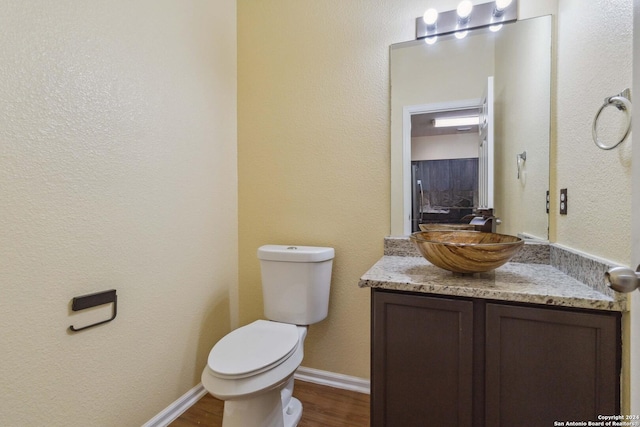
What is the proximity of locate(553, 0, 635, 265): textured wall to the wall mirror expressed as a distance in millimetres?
101

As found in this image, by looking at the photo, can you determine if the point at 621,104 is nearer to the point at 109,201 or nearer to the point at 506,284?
the point at 506,284

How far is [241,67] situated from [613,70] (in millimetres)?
1863

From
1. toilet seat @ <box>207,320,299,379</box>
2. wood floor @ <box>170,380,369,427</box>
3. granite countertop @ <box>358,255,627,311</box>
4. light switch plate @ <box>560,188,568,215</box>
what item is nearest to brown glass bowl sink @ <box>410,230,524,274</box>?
granite countertop @ <box>358,255,627,311</box>

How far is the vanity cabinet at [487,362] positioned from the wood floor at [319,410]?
0.54m

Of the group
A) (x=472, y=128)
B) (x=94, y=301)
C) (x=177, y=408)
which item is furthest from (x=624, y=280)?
(x=177, y=408)

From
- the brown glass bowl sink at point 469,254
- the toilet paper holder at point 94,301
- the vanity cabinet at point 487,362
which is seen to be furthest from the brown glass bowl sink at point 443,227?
the toilet paper holder at point 94,301

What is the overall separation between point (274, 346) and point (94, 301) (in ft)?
2.42

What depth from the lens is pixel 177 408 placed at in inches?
59.2

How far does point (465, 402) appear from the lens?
3.11ft

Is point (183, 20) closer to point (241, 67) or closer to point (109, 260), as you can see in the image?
point (241, 67)

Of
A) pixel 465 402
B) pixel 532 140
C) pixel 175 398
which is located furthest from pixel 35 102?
pixel 532 140

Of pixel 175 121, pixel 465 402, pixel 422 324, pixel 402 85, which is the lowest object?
pixel 465 402

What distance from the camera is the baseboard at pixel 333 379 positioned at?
169 cm

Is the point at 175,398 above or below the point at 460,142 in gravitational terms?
below
